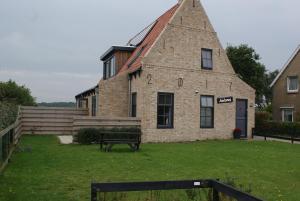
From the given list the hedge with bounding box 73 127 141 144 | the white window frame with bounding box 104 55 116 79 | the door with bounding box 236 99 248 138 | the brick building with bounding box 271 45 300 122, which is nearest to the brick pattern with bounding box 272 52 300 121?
the brick building with bounding box 271 45 300 122

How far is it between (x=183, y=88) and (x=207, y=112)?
2.35 m

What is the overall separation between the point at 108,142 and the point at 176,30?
8895mm

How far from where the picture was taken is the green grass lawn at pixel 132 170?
8336mm

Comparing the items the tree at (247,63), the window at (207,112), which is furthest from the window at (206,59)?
the tree at (247,63)

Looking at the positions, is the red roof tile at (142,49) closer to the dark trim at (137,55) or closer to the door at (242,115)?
the dark trim at (137,55)

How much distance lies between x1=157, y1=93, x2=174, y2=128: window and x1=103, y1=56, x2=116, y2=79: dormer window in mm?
6642

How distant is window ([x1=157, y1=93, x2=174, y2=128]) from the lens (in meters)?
21.2

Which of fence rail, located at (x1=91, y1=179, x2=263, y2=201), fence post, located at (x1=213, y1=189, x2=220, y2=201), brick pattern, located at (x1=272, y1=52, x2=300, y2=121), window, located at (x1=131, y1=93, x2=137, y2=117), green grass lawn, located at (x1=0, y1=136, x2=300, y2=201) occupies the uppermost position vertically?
brick pattern, located at (x1=272, y1=52, x2=300, y2=121)

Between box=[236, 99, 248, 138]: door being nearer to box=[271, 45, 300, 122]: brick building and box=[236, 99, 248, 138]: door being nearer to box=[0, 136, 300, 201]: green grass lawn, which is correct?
box=[0, 136, 300, 201]: green grass lawn

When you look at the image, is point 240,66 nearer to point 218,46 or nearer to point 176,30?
point 218,46

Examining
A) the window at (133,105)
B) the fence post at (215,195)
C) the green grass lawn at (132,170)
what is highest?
the window at (133,105)

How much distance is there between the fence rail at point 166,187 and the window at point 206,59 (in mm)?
18162

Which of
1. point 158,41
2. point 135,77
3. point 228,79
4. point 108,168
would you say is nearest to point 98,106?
point 135,77

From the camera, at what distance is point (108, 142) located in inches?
634
